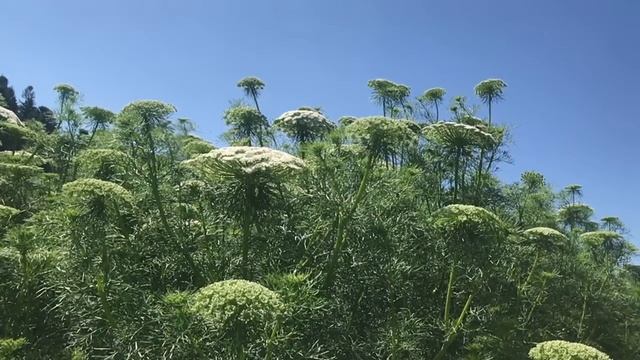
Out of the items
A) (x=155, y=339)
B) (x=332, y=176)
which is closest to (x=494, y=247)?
(x=332, y=176)

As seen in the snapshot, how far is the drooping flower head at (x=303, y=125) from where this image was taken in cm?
982

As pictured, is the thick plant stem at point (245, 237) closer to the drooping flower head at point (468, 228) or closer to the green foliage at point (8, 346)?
the drooping flower head at point (468, 228)

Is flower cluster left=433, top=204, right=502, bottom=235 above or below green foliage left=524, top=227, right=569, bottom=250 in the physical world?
above

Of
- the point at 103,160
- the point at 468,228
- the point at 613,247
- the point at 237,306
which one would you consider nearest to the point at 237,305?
the point at 237,306

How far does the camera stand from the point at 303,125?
991cm

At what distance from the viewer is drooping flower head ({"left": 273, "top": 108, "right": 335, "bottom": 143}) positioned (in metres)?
9.82

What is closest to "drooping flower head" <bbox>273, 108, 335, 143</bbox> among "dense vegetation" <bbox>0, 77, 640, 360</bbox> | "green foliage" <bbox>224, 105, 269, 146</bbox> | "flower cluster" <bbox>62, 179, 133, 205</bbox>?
"dense vegetation" <bbox>0, 77, 640, 360</bbox>

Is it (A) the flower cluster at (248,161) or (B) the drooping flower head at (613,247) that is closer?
(A) the flower cluster at (248,161)

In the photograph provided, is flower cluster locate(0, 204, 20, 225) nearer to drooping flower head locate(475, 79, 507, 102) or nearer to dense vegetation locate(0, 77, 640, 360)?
dense vegetation locate(0, 77, 640, 360)

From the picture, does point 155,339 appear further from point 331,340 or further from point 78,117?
point 78,117

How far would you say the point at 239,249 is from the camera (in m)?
7.98

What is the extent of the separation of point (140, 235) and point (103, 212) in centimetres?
122

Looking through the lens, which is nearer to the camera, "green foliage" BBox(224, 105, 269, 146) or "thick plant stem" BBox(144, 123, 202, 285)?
"thick plant stem" BBox(144, 123, 202, 285)

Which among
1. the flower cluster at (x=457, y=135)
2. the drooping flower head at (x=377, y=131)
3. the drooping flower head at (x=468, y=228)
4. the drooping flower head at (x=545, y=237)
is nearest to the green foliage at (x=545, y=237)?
the drooping flower head at (x=545, y=237)
